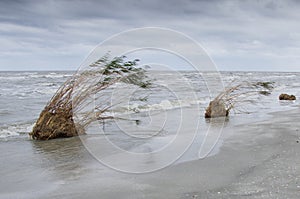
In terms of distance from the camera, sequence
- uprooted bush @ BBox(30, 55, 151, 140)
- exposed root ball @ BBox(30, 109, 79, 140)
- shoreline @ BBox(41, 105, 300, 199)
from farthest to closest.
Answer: exposed root ball @ BBox(30, 109, 79, 140) → uprooted bush @ BBox(30, 55, 151, 140) → shoreline @ BBox(41, 105, 300, 199)

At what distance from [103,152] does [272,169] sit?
2.68 m

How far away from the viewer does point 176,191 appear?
3.56m

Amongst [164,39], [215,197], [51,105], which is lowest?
[215,197]

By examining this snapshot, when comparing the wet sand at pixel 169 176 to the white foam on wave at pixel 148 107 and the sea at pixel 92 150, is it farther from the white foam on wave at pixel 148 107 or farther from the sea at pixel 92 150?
the white foam on wave at pixel 148 107

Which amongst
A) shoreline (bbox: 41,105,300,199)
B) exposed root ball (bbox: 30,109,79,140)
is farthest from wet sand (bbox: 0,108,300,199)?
exposed root ball (bbox: 30,109,79,140)

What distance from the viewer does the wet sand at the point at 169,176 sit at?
3.54m

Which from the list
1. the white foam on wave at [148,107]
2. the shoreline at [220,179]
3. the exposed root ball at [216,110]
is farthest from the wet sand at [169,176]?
the white foam on wave at [148,107]

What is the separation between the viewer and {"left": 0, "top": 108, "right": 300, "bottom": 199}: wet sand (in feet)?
11.6

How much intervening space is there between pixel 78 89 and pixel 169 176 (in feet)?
12.0

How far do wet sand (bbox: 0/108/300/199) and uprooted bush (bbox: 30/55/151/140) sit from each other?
3.42 ft

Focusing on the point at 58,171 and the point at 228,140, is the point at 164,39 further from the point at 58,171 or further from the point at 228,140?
the point at 58,171

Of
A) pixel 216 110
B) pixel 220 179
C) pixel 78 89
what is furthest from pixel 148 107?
pixel 220 179

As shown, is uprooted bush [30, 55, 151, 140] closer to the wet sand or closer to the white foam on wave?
the wet sand

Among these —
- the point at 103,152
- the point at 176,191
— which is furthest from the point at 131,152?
the point at 176,191
